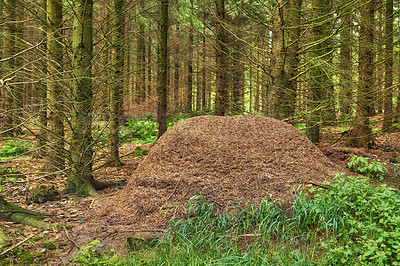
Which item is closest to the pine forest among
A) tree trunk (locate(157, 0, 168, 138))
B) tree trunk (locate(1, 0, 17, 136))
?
tree trunk (locate(1, 0, 17, 136))

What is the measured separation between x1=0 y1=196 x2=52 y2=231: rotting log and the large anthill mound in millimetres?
793

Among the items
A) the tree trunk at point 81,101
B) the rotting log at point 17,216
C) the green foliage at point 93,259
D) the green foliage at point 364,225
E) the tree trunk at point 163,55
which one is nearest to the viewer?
the green foliage at point 93,259

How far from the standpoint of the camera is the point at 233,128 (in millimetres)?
5438

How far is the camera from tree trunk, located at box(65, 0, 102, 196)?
16.5 feet

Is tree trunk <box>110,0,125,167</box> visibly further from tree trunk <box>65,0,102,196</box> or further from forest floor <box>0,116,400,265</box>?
forest floor <box>0,116,400,265</box>

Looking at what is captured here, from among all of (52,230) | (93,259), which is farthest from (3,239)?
(93,259)

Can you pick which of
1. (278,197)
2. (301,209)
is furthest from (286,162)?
(301,209)

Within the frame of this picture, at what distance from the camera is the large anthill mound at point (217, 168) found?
4234 millimetres

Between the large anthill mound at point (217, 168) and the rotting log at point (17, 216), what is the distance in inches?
31.2

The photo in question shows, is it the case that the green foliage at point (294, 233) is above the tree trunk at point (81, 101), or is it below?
below

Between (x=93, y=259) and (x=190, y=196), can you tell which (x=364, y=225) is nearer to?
(x=190, y=196)

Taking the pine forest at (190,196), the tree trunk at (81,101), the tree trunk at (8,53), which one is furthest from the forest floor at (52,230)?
the tree trunk at (8,53)

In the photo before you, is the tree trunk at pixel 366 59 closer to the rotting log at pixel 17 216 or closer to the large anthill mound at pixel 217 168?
the large anthill mound at pixel 217 168

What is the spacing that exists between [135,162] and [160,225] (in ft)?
15.2
